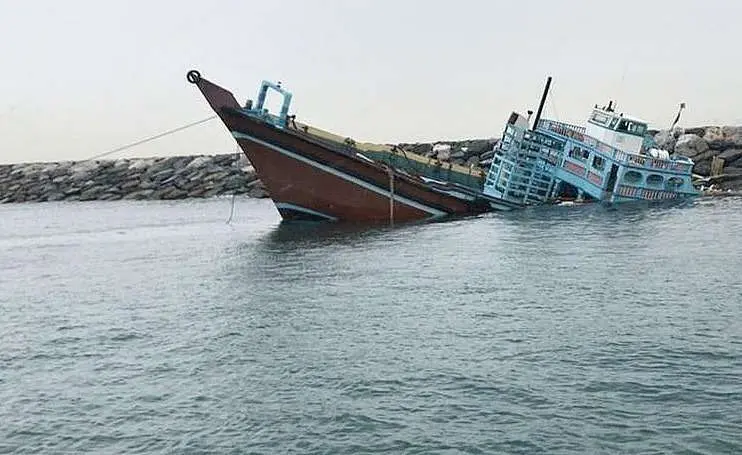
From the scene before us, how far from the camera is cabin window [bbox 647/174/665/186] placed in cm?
4344

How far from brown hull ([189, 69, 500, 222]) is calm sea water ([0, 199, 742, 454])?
33.3ft

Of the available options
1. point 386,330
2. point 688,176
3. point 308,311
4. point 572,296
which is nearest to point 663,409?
point 386,330

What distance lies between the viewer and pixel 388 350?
13.9 meters

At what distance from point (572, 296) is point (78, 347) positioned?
11.4 metres

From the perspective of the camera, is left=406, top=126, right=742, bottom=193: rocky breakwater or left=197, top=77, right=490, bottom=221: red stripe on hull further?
left=406, top=126, right=742, bottom=193: rocky breakwater

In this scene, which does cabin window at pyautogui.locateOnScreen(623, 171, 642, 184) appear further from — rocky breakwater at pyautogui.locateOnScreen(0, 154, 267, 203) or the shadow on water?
rocky breakwater at pyautogui.locateOnScreen(0, 154, 267, 203)

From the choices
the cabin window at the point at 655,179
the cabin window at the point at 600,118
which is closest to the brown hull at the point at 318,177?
the cabin window at the point at 600,118

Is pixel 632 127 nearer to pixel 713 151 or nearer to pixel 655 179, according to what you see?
pixel 655 179

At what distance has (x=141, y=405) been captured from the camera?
38.1 feet

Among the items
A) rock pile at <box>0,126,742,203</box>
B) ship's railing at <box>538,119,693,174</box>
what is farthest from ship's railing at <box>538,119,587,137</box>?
rock pile at <box>0,126,742,203</box>

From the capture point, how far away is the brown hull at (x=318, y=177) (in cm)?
3744

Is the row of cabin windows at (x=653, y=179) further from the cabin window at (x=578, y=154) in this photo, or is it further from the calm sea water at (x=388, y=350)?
the calm sea water at (x=388, y=350)

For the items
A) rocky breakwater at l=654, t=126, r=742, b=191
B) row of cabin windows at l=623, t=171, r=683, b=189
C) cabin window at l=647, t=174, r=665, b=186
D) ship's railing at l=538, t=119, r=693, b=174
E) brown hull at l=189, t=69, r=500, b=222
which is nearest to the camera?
brown hull at l=189, t=69, r=500, b=222

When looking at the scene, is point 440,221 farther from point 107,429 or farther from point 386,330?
point 107,429
